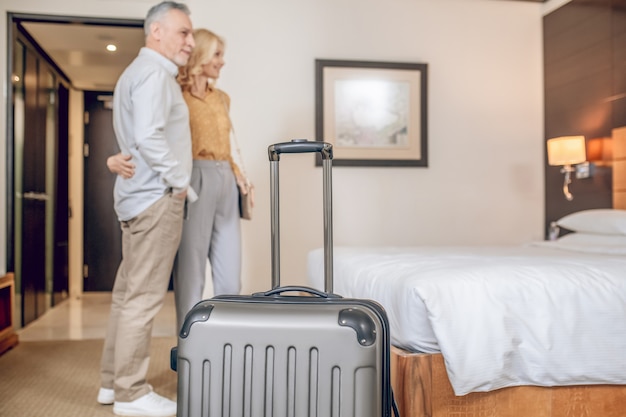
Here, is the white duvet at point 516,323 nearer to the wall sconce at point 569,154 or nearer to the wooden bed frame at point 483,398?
the wooden bed frame at point 483,398

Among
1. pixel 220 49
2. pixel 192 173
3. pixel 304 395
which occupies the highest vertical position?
pixel 220 49

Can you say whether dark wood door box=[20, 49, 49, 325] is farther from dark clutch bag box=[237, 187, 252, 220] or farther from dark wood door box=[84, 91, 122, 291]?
dark clutch bag box=[237, 187, 252, 220]

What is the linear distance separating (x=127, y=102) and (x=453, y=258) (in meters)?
1.40

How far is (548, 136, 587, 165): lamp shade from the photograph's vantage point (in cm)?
382

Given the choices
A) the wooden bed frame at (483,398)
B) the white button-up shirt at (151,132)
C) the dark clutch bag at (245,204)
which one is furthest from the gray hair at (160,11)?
the wooden bed frame at (483,398)

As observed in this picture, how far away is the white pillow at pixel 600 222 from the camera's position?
3.08 m

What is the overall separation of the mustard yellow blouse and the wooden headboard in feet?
7.45

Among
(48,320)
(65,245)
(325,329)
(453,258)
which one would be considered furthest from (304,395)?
(65,245)

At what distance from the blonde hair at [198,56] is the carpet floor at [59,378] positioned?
52.3 inches

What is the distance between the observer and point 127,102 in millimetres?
2348

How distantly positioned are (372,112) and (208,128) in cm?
180

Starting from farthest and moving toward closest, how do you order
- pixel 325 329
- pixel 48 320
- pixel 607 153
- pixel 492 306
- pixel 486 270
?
pixel 48 320, pixel 607 153, pixel 486 270, pixel 492 306, pixel 325 329

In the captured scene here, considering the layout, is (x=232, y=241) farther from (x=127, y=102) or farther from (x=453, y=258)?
(x=453, y=258)

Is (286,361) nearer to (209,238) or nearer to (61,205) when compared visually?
(209,238)
